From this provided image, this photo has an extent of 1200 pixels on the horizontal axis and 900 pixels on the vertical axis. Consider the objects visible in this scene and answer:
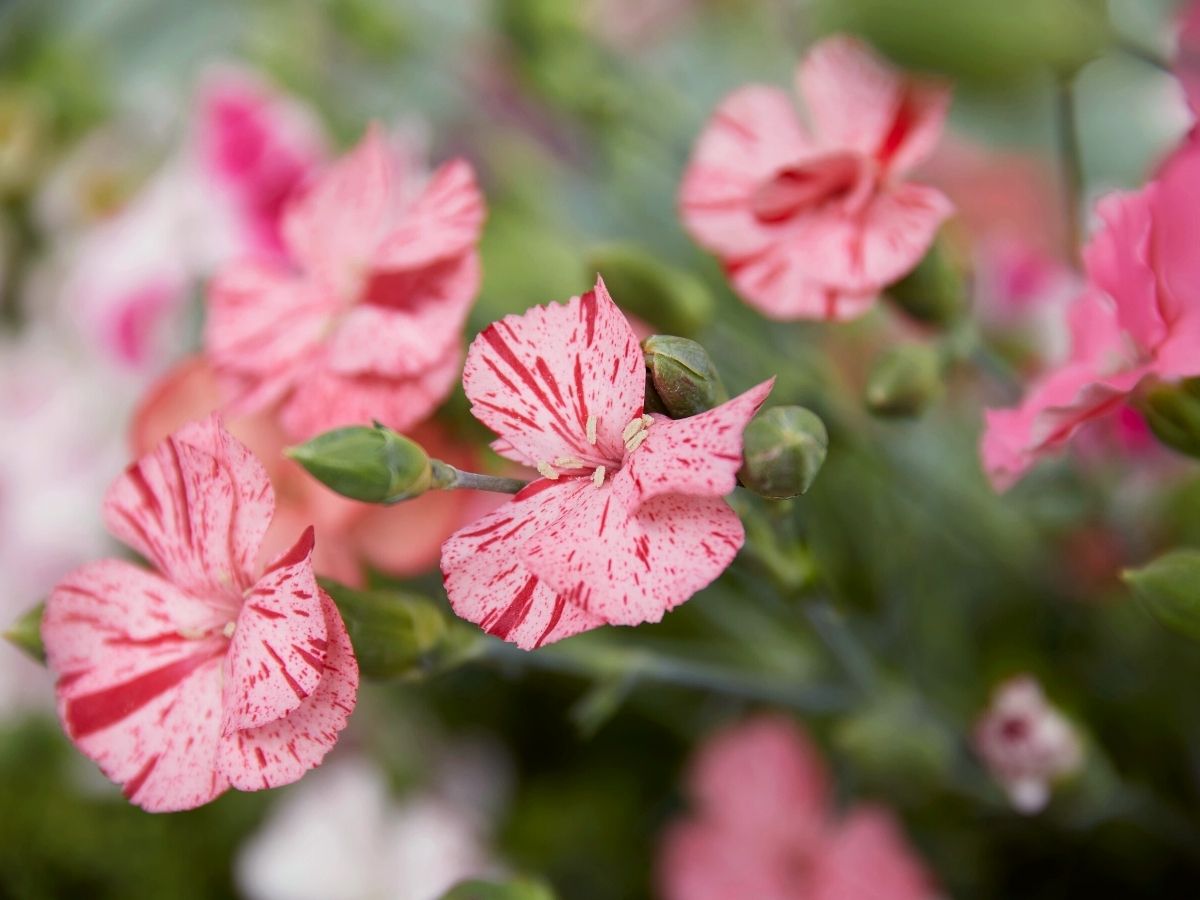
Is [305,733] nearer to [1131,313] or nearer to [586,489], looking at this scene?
[586,489]

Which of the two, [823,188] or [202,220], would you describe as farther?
[202,220]

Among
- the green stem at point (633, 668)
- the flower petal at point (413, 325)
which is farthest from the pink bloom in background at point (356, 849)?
the flower petal at point (413, 325)

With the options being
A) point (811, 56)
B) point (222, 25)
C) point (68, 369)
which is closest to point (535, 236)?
point (811, 56)

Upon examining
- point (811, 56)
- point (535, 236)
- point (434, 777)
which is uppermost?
point (811, 56)

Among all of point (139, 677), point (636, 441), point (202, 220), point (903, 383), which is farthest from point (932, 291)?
point (202, 220)

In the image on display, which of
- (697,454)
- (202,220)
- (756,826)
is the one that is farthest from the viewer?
(202,220)

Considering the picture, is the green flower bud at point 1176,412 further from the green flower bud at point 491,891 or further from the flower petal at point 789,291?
the green flower bud at point 491,891

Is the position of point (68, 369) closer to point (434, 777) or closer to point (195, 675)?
point (434, 777)
